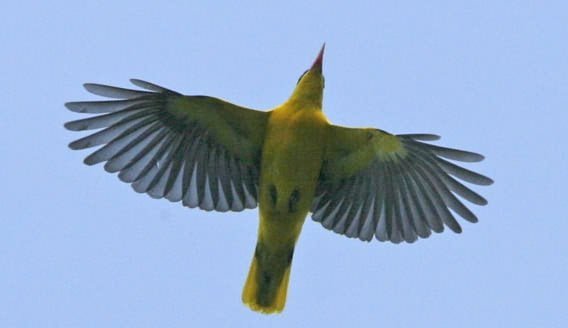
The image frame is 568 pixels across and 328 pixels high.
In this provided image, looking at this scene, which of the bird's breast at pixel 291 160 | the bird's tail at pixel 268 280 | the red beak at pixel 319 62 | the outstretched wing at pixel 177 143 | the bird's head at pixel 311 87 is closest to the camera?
the bird's breast at pixel 291 160

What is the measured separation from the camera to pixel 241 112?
963cm

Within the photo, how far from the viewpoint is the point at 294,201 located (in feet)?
32.2

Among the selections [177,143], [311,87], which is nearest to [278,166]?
[311,87]

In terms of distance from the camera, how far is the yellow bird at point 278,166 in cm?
963

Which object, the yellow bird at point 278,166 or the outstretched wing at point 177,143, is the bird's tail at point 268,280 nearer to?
the yellow bird at point 278,166

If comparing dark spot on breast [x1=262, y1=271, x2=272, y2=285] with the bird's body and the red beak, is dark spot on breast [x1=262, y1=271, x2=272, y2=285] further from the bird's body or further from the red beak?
the red beak

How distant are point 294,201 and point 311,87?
0.89m

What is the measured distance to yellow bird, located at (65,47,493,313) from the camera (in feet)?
31.6

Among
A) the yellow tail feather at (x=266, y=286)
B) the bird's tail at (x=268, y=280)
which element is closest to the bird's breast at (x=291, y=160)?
the bird's tail at (x=268, y=280)

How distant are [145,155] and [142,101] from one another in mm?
529

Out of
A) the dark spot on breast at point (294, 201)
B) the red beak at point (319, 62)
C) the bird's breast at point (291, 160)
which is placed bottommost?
the dark spot on breast at point (294, 201)

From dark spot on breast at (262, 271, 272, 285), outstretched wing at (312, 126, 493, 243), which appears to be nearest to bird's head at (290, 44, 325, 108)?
outstretched wing at (312, 126, 493, 243)

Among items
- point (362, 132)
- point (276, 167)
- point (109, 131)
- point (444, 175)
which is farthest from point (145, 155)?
point (444, 175)

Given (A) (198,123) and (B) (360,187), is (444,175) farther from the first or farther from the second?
(A) (198,123)
